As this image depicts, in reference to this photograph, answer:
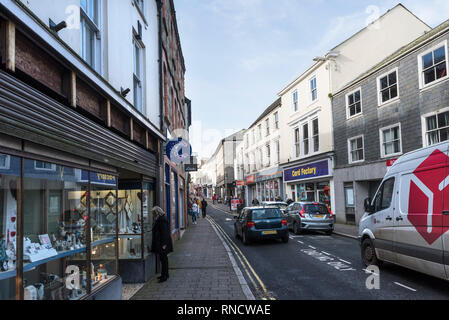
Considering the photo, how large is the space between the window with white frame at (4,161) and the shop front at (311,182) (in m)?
20.3

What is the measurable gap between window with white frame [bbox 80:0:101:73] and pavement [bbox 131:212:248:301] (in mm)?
4510

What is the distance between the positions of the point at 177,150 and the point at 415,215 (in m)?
7.96

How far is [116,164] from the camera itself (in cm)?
623

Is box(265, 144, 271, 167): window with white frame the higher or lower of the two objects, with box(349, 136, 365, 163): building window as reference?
higher

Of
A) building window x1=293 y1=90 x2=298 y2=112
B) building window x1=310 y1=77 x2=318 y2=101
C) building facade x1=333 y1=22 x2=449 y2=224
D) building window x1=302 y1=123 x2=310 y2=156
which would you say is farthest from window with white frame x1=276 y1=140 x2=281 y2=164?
building facade x1=333 y1=22 x2=449 y2=224

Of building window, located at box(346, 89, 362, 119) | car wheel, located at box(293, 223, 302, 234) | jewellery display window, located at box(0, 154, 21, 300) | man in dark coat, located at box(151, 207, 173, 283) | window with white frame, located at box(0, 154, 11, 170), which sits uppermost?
building window, located at box(346, 89, 362, 119)

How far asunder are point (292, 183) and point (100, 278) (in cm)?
2384

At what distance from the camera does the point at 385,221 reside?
24.3 feet

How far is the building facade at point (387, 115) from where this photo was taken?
14070 millimetres

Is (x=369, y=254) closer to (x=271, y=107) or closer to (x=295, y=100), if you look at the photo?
(x=295, y=100)

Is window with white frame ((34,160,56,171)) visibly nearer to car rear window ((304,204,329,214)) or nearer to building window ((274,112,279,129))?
car rear window ((304,204,329,214))

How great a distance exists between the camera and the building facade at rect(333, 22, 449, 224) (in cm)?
1407

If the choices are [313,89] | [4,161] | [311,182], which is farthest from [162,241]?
[313,89]

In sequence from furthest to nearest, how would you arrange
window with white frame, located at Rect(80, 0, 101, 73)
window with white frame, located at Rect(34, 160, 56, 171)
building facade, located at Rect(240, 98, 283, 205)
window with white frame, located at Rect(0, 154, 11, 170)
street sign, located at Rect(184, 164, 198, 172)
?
building facade, located at Rect(240, 98, 283, 205) → street sign, located at Rect(184, 164, 198, 172) → window with white frame, located at Rect(80, 0, 101, 73) → window with white frame, located at Rect(34, 160, 56, 171) → window with white frame, located at Rect(0, 154, 11, 170)
